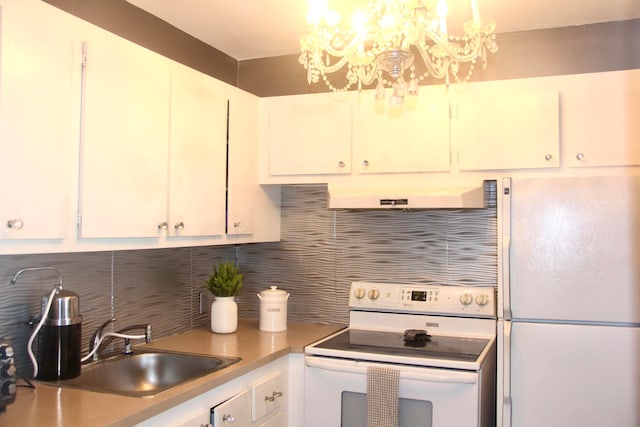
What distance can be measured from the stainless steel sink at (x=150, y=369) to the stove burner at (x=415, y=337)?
81 cm

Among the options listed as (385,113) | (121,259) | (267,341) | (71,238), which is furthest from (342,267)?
(71,238)

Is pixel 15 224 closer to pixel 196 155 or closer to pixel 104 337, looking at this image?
pixel 104 337

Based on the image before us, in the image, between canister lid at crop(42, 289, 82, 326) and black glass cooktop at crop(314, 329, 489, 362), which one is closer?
canister lid at crop(42, 289, 82, 326)

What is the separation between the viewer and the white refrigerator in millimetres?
2223

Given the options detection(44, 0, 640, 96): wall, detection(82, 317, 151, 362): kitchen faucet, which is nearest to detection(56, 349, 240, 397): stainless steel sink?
detection(82, 317, 151, 362): kitchen faucet

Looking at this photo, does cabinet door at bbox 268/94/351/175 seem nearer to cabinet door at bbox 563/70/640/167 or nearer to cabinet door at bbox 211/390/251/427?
cabinet door at bbox 563/70/640/167

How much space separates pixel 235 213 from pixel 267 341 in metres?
0.63

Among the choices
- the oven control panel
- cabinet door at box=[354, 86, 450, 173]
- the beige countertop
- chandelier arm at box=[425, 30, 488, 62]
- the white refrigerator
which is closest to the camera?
the beige countertop

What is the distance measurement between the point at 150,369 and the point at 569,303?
1715 mm

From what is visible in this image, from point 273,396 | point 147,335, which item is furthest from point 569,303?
point 147,335

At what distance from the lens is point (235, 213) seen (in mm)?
2838

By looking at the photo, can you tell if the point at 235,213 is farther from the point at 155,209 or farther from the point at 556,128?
the point at 556,128

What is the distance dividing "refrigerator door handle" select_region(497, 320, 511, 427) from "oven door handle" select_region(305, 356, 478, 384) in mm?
162

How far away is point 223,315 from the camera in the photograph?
2.88m
